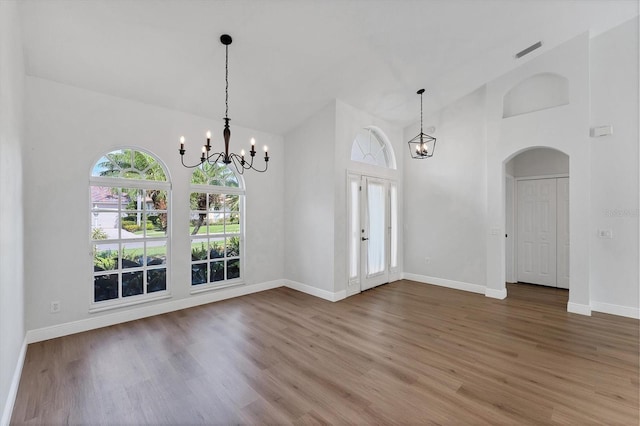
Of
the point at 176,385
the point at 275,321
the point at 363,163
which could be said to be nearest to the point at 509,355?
the point at 275,321

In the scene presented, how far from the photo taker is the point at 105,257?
3.85m

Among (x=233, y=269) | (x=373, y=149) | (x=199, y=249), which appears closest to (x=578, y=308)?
(x=373, y=149)

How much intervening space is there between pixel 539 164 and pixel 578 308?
9.75ft

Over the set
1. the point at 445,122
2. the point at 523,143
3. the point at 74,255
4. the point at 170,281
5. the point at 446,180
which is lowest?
the point at 170,281

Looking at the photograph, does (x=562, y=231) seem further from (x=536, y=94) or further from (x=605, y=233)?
(x=536, y=94)

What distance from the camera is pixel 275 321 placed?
3.96 meters

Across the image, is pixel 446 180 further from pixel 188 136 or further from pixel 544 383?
pixel 188 136

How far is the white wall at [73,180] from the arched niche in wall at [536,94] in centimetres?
551

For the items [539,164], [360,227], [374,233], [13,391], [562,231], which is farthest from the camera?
[539,164]

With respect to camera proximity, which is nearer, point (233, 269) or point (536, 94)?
point (536, 94)

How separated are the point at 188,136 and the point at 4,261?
9.36ft

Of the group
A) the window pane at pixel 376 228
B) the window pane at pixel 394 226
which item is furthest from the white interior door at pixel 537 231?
the window pane at pixel 376 228

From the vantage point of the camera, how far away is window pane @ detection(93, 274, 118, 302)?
3754mm

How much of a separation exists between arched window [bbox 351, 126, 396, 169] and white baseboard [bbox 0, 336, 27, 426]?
194 inches
